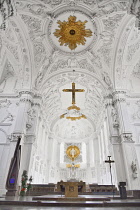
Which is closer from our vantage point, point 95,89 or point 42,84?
point 42,84

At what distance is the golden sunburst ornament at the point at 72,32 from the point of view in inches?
482

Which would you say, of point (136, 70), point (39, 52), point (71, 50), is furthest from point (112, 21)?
point (39, 52)

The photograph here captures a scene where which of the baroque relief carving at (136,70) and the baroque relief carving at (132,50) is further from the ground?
the baroque relief carving at (132,50)

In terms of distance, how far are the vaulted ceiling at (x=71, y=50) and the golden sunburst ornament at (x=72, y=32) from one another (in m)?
0.29

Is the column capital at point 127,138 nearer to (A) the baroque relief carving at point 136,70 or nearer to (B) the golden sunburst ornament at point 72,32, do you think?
(A) the baroque relief carving at point 136,70

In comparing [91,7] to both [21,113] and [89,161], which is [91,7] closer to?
[21,113]

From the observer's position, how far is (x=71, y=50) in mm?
14570

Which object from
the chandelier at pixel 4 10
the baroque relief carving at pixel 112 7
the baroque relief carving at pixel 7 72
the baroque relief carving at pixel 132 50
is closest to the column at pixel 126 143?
the baroque relief carving at pixel 132 50

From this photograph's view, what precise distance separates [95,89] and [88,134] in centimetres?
1088

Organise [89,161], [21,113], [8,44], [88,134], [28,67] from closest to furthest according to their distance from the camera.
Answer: [21,113] < [8,44] < [28,67] < [89,161] < [88,134]

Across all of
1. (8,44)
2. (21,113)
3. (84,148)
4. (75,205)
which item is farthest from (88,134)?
(75,205)

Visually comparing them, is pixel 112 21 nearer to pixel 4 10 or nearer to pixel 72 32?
pixel 72 32

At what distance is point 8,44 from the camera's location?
1311 cm

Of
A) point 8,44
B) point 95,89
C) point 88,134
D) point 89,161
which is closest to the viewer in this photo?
point 8,44
